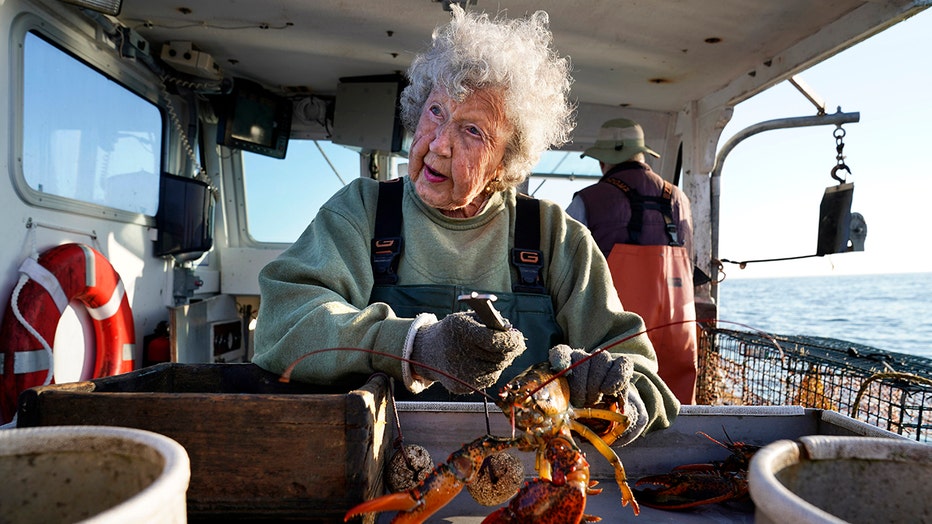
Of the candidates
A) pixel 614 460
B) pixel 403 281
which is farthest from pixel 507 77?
pixel 614 460

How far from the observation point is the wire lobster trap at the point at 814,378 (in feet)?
8.89

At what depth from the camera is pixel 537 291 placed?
7.30 feet

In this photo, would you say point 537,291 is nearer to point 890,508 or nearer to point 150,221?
point 890,508

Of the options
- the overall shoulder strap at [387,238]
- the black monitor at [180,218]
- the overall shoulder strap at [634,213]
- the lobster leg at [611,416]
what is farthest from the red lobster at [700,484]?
the black monitor at [180,218]

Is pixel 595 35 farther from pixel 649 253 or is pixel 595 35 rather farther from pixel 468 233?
pixel 468 233

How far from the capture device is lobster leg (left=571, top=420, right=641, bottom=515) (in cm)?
142

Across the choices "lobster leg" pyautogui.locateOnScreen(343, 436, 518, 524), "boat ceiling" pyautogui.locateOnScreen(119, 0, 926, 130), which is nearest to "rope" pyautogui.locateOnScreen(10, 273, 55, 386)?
"boat ceiling" pyautogui.locateOnScreen(119, 0, 926, 130)

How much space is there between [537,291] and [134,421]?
4.59ft

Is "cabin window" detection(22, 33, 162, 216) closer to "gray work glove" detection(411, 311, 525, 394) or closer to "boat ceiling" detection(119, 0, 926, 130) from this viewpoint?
"boat ceiling" detection(119, 0, 926, 130)

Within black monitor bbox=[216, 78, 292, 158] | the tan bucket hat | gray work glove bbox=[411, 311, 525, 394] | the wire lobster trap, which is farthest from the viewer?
black monitor bbox=[216, 78, 292, 158]

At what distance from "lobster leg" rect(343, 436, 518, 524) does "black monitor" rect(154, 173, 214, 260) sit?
14.0 ft

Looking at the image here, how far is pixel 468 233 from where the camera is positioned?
2270 millimetres

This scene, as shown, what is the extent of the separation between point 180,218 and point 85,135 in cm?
109

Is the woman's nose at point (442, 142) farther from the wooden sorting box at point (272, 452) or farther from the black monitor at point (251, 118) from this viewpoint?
the black monitor at point (251, 118)
